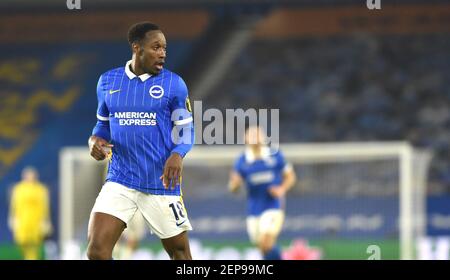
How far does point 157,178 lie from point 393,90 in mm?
14754

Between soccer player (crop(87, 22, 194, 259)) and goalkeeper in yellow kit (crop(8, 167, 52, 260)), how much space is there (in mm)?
12987

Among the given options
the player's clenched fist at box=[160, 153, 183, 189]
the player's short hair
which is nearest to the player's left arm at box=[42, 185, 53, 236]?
the player's short hair

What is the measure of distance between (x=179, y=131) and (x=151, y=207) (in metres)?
0.56

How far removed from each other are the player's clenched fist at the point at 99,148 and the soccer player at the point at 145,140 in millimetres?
10

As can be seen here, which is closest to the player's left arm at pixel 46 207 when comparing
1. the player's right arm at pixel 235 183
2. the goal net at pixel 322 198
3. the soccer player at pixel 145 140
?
the goal net at pixel 322 198

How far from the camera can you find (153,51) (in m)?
7.07

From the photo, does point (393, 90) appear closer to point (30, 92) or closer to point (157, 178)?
point (30, 92)

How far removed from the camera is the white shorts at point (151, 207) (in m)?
7.12

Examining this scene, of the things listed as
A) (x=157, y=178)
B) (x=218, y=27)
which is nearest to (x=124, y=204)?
(x=157, y=178)

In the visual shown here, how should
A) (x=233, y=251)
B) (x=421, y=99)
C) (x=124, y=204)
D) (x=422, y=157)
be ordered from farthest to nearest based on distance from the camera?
(x=421, y=99) → (x=422, y=157) → (x=233, y=251) → (x=124, y=204)

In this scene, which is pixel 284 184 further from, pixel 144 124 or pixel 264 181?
pixel 144 124

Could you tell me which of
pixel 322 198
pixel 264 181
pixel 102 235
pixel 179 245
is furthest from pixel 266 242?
pixel 102 235

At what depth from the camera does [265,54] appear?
21.7 meters

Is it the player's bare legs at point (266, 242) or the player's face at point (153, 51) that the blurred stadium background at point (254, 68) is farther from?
the player's face at point (153, 51)
